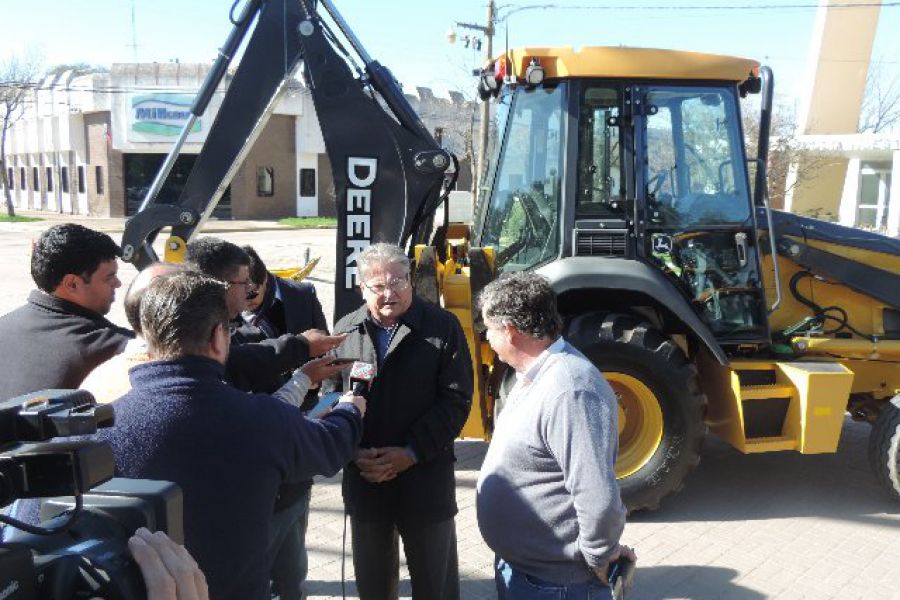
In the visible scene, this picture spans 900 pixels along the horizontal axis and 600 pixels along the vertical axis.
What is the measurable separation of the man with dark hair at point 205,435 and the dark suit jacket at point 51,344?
88cm

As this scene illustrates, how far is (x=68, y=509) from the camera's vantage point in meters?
1.41

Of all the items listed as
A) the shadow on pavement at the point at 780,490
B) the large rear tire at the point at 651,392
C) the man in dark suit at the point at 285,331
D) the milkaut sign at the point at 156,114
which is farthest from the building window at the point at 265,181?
the man in dark suit at the point at 285,331

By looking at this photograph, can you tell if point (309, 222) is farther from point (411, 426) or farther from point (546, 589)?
point (546, 589)

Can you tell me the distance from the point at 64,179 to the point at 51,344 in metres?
40.2

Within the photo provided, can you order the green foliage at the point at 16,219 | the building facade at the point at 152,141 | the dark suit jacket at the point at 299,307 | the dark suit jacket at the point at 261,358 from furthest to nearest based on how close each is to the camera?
the green foliage at the point at 16,219
the building facade at the point at 152,141
the dark suit jacket at the point at 299,307
the dark suit jacket at the point at 261,358

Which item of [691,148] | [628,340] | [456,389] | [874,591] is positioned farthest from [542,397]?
[691,148]

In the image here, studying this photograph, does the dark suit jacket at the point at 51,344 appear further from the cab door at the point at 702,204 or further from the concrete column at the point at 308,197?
the concrete column at the point at 308,197

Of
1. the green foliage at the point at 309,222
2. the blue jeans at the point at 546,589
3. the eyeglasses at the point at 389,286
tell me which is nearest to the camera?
the blue jeans at the point at 546,589

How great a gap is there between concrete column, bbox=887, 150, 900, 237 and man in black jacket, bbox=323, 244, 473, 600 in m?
24.8

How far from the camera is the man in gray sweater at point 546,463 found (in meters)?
2.26

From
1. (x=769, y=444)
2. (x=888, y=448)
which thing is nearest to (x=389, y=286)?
(x=769, y=444)

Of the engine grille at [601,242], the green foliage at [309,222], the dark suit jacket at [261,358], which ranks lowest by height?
the green foliage at [309,222]

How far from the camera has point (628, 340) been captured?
4.55 m

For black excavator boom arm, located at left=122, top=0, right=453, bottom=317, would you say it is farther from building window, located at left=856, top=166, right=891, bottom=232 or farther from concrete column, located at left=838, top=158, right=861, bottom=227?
concrete column, located at left=838, top=158, right=861, bottom=227
